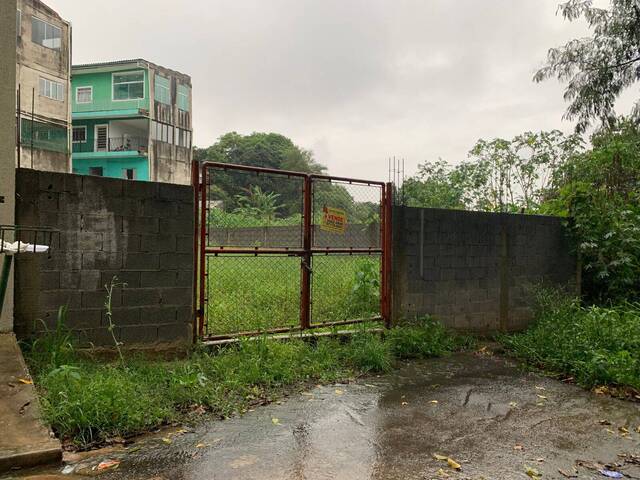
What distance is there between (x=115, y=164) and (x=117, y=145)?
98cm

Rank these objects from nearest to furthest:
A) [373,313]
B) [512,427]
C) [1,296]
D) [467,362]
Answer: [1,296] → [512,427] → [467,362] → [373,313]

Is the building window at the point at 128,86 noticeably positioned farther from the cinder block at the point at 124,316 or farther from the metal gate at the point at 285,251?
the cinder block at the point at 124,316

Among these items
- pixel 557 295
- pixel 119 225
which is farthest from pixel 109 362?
pixel 557 295

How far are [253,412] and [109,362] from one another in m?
1.44

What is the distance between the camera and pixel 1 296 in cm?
245

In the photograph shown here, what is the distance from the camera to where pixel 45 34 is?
20.7 metres

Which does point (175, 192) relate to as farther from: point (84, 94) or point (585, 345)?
point (84, 94)

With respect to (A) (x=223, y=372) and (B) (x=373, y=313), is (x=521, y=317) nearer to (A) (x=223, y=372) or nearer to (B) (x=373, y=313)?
(B) (x=373, y=313)

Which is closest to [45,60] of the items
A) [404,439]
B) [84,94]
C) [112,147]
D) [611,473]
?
[84,94]

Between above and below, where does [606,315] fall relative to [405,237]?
below

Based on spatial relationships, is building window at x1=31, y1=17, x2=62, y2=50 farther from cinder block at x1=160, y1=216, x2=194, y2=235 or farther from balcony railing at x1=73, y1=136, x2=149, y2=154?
cinder block at x1=160, y1=216, x2=194, y2=235

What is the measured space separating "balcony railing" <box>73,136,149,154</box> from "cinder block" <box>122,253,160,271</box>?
74.2 ft

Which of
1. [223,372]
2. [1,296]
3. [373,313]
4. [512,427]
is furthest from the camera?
[373,313]

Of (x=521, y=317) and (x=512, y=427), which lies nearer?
(x=512, y=427)
